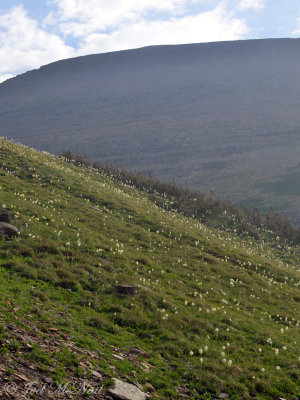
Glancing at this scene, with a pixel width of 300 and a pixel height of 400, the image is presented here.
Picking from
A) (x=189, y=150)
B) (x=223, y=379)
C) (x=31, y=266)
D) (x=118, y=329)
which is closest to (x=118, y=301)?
(x=118, y=329)

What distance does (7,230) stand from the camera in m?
17.5

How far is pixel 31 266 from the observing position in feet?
50.1

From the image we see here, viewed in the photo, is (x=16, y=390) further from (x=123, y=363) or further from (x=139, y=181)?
(x=139, y=181)

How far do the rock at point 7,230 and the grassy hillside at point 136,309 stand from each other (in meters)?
0.48

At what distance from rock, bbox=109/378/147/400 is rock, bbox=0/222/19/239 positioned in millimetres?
10625

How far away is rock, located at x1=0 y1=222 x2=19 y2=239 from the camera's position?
1723cm

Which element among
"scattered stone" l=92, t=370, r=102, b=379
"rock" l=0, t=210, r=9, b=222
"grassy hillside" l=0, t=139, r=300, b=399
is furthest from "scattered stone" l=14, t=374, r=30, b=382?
"rock" l=0, t=210, r=9, b=222

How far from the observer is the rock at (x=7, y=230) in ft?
56.5

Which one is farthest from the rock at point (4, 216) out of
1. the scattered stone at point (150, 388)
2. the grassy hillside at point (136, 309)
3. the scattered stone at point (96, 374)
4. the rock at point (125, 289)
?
A: the scattered stone at point (150, 388)

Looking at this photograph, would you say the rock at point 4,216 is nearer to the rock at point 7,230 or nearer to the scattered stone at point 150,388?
the rock at point 7,230

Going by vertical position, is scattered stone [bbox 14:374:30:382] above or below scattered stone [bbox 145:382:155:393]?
above

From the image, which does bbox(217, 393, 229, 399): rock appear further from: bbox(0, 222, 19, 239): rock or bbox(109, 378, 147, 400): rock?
bbox(0, 222, 19, 239): rock

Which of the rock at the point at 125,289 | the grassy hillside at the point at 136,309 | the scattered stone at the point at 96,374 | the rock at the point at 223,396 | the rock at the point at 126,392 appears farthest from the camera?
the rock at the point at 125,289

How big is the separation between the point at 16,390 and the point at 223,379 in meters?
6.29
